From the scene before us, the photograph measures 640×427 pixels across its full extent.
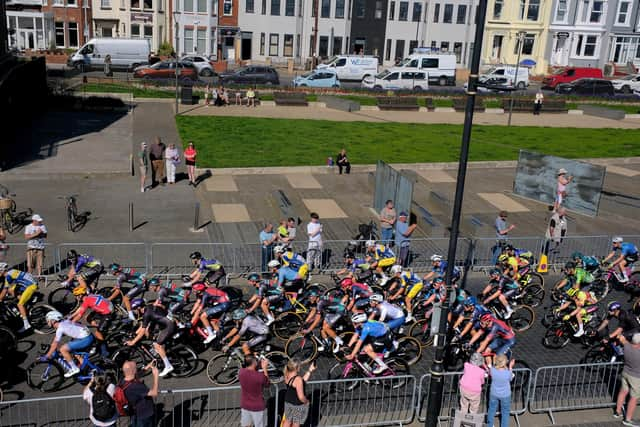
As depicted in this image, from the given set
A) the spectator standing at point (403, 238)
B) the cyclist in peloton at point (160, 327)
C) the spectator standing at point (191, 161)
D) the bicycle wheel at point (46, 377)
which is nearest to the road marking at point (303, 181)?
the spectator standing at point (191, 161)

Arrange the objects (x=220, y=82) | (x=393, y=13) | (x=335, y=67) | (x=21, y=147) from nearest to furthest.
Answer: (x=21, y=147), (x=220, y=82), (x=335, y=67), (x=393, y=13)

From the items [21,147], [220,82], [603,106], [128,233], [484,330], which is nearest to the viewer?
[484,330]

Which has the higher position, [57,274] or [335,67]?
[335,67]

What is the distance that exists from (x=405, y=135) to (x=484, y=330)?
25665 mm

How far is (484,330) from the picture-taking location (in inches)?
494

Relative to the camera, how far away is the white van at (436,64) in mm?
60219

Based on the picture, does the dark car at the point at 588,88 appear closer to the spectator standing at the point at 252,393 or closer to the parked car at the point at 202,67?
the parked car at the point at 202,67

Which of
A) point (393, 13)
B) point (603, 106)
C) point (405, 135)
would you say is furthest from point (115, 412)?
point (393, 13)

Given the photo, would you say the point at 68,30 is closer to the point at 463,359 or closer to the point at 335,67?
the point at 335,67

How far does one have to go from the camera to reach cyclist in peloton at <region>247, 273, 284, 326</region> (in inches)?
532

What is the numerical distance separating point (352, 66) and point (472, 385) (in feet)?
166

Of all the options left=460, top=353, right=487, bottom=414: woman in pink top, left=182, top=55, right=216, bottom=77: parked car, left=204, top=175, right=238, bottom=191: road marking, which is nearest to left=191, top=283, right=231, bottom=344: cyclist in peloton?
left=460, top=353, right=487, bottom=414: woman in pink top

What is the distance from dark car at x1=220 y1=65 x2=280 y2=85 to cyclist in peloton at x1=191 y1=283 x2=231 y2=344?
3798 cm

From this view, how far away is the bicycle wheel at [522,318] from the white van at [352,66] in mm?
45158
